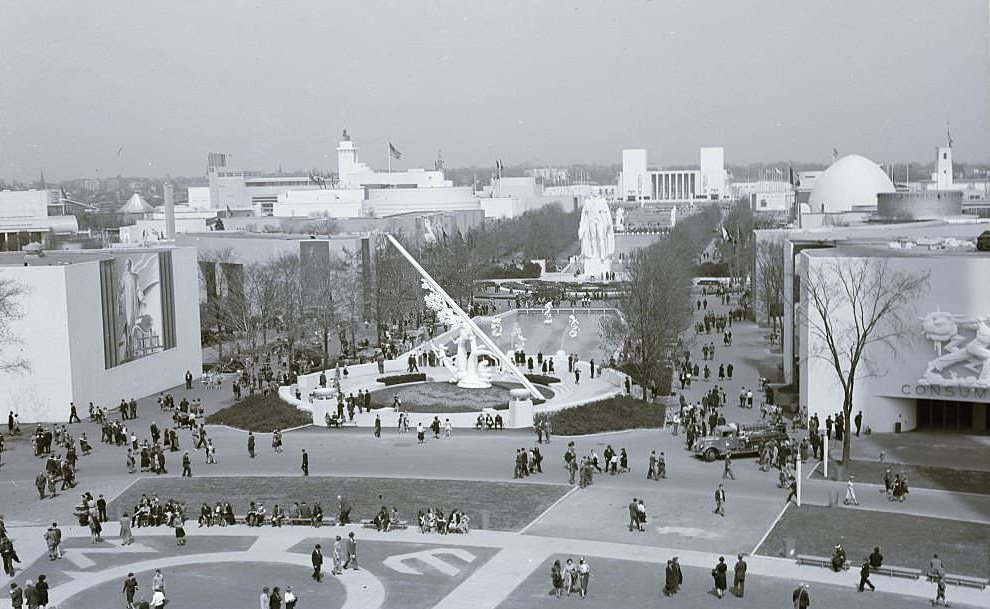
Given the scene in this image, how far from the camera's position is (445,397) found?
4031cm

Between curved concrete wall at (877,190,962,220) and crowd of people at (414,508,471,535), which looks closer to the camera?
crowd of people at (414,508,471,535)

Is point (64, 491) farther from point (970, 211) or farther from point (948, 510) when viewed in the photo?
point (970, 211)

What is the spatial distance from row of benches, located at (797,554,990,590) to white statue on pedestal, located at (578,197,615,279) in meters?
74.9

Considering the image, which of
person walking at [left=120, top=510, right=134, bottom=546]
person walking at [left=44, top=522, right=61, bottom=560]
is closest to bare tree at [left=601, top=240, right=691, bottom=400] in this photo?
person walking at [left=120, top=510, right=134, bottom=546]

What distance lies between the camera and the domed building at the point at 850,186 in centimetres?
8862

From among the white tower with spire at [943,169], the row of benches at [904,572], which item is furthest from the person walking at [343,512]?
the white tower with spire at [943,169]

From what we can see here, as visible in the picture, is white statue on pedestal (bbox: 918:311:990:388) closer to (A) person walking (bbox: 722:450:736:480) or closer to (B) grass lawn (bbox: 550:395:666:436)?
(B) grass lawn (bbox: 550:395:666:436)

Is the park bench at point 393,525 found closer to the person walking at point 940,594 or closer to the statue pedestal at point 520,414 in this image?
the statue pedestal at point 520,414

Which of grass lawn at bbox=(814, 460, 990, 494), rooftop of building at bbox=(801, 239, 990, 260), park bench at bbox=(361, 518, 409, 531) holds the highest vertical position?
rooftop of building at bbox=(801, 239, 990, 260)

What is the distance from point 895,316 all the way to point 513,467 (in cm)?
1280

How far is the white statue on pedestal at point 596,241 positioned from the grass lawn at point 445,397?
5562 cm

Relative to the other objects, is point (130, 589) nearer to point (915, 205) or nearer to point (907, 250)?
point (907, 250)

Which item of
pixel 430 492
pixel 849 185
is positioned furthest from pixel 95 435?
pixel 849 185

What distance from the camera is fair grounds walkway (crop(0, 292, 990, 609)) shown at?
21094 millimetres
